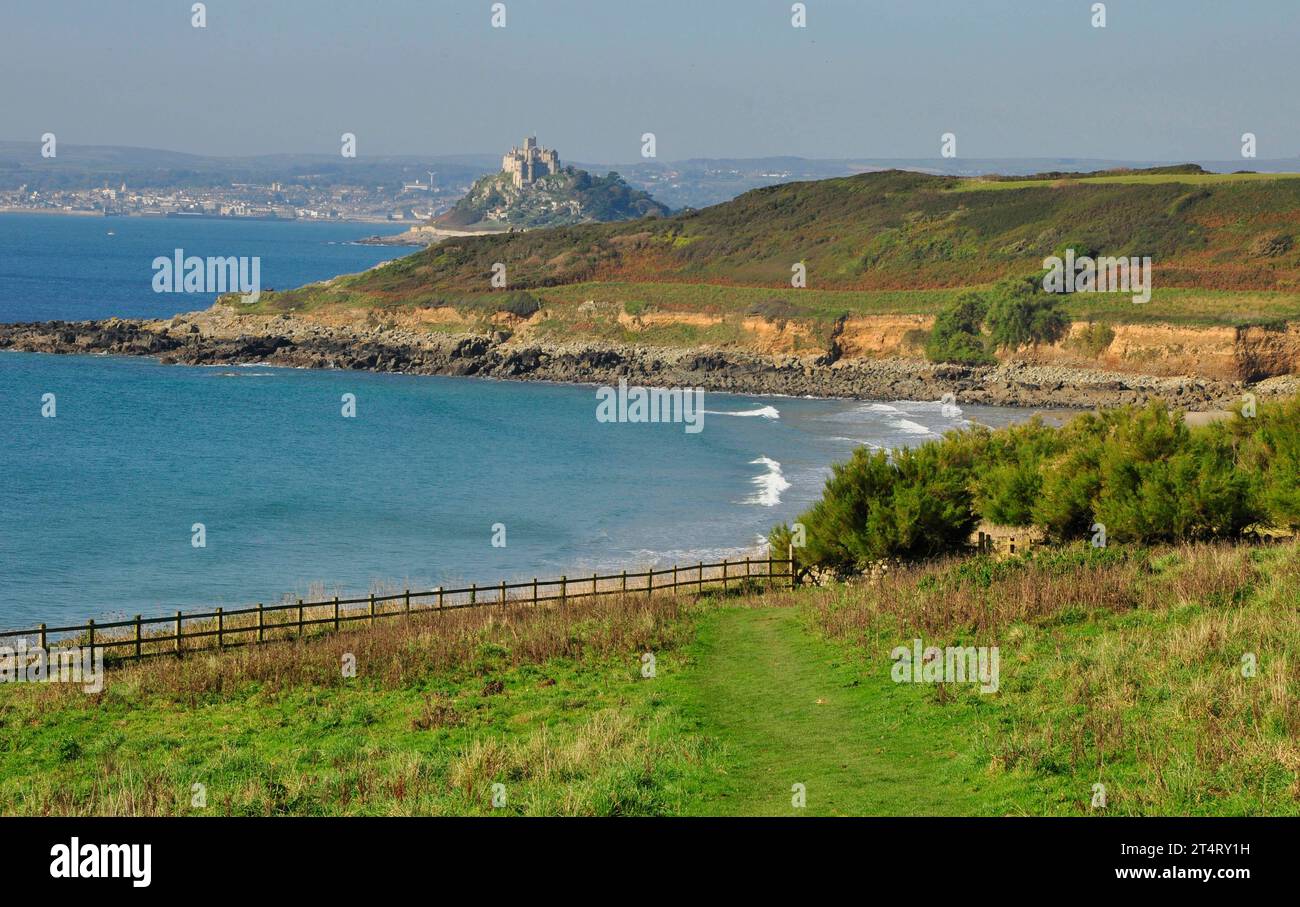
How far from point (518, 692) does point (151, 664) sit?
19.9ft

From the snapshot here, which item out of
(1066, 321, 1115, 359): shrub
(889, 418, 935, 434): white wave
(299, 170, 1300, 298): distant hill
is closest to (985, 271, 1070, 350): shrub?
(1066, 321, 1115, 359): shrub

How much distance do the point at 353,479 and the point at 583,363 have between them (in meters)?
43.4

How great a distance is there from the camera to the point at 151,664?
2036 centimetres

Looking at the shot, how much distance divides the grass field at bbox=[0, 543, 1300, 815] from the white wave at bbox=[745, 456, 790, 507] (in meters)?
24.9

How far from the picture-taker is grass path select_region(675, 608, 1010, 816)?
41.5 ft

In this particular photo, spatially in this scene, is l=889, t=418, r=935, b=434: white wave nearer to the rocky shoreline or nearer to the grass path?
the rocky shoreline

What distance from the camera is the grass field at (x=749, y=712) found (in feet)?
41.2

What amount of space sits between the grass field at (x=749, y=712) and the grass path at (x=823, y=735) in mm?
47

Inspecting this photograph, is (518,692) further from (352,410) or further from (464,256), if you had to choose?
(464,256)

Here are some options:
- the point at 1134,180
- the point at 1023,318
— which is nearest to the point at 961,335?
the point at 1023,318

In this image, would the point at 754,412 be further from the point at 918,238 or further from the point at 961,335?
the point at 918,238

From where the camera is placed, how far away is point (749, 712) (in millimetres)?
17172
